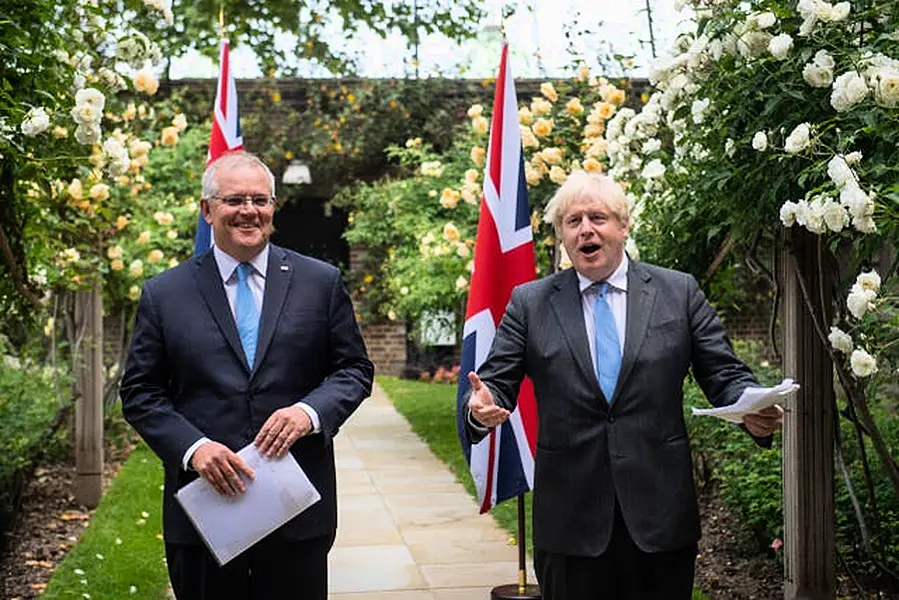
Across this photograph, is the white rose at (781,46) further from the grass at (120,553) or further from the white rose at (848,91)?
the grass at (120,553)

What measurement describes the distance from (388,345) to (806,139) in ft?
43.8

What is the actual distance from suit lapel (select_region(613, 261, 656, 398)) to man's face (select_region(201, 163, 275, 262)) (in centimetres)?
87

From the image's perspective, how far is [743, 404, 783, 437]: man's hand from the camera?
291cm

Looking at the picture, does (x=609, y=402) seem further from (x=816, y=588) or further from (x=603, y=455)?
(x=816, y=588)

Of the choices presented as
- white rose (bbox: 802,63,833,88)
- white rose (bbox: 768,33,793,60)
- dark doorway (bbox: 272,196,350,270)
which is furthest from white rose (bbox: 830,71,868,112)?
dark doorway (bbox: 272,196,350,270)

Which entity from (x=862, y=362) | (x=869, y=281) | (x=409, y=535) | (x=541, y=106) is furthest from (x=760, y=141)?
(x=541, y=106)

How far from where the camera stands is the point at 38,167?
4617 mm

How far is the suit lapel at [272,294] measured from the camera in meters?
3.05

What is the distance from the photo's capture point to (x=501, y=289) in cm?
524

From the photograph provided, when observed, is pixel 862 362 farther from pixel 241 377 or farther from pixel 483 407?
pixel 241 377

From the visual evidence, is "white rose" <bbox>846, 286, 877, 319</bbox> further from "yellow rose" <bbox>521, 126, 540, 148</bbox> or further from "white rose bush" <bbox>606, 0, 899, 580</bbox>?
"yellow rose" <bbox>521, 126, 540, 148</bbox>

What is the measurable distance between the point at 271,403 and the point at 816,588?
2518mm

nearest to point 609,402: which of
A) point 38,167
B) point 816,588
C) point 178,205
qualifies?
point 816,588

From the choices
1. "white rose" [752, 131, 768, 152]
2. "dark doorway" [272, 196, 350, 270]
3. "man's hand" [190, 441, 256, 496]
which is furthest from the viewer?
"dark doorway" [272, 196, 350, 270]
